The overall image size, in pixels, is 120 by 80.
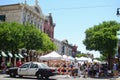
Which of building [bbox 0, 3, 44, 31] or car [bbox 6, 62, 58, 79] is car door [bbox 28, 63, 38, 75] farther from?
building [bbox 0, 3, 44, 31]

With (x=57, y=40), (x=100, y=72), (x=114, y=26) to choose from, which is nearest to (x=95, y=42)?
(x=114, y=26)

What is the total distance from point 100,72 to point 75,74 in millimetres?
4562

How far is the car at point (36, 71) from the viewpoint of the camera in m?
26.2

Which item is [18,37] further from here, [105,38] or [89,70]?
[105,38]

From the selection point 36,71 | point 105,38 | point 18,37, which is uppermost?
point 18,37

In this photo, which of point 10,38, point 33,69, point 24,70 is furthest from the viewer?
point 10,38

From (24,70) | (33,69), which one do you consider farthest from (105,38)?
(24,70)

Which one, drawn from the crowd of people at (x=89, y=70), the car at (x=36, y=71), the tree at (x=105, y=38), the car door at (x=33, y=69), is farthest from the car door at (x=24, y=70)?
the tree at (x=105, y=38)

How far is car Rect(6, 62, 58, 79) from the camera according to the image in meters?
26.2

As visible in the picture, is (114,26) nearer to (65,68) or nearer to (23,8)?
(65,68)

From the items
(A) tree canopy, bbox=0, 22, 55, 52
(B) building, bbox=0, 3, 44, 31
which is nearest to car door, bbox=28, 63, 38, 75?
(A) tree canopy, bbox=0, 22, 55, 52

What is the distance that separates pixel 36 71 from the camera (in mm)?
26750

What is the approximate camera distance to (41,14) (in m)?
65.0

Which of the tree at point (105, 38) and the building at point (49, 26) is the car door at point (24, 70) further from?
the building at point (49, 26)
